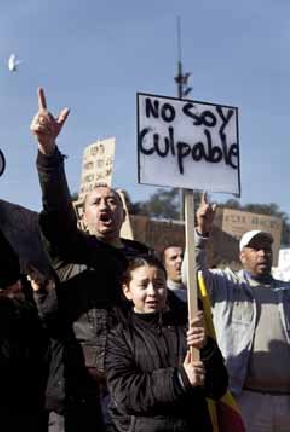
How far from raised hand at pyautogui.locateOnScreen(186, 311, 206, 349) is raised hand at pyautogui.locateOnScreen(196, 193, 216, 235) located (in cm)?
99

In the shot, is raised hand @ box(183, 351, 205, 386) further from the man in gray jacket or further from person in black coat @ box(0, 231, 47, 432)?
the man in gray jacket

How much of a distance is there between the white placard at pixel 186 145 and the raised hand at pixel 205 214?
19 cm

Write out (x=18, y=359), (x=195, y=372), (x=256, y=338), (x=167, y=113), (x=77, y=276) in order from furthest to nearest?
(x=256, y=338), (x=167, y=113), (x=77, y=276), (x=18, y=359), (x=195, y=372)

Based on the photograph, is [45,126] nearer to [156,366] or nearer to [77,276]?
[77,276]

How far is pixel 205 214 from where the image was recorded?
463 cm

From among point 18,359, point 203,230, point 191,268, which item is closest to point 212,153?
point 203,230

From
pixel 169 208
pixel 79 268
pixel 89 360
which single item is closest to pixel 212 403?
pixel 89 360

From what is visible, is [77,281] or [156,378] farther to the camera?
[77,281]

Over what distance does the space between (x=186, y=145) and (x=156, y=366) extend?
1161 mm

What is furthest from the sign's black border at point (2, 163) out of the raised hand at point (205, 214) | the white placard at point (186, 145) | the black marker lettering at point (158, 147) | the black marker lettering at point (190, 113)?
the raised hand at point (205, 214)

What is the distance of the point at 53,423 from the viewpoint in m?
4.12

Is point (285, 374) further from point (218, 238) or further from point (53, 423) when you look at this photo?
point (218, 238)

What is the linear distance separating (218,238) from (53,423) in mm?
5746

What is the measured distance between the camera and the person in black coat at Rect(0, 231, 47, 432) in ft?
12.0
